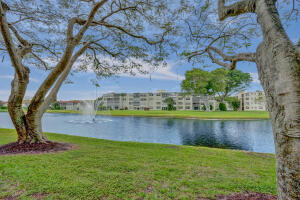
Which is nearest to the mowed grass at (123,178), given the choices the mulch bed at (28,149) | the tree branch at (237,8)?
the mulch bed at (28,149)

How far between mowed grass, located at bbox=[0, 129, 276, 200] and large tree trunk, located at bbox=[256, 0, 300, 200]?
1.23 meters

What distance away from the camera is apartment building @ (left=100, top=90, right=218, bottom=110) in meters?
57.1

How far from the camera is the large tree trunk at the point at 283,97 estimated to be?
1.34 meters

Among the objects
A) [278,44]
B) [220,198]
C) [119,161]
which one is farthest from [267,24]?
[119,161]

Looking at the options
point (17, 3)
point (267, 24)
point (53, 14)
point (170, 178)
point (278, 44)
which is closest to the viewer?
point (278, 44)

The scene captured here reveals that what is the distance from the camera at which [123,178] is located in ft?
9.31

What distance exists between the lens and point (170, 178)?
2.89 m

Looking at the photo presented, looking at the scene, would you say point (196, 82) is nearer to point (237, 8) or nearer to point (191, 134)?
point (191, 134)

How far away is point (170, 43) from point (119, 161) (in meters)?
4.58

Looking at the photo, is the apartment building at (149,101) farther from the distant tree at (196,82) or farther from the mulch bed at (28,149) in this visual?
the mulch bed at (28,149)

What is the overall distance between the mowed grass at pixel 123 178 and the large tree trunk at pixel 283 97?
4.05ft

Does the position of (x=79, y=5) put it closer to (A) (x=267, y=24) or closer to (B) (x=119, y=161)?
(B) (x=119, y=161)

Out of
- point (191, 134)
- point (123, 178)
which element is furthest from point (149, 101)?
point (123, 178)

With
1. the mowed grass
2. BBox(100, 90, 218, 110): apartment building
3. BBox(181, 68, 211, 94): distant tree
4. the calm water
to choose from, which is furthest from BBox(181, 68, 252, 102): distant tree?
the mowed grass
